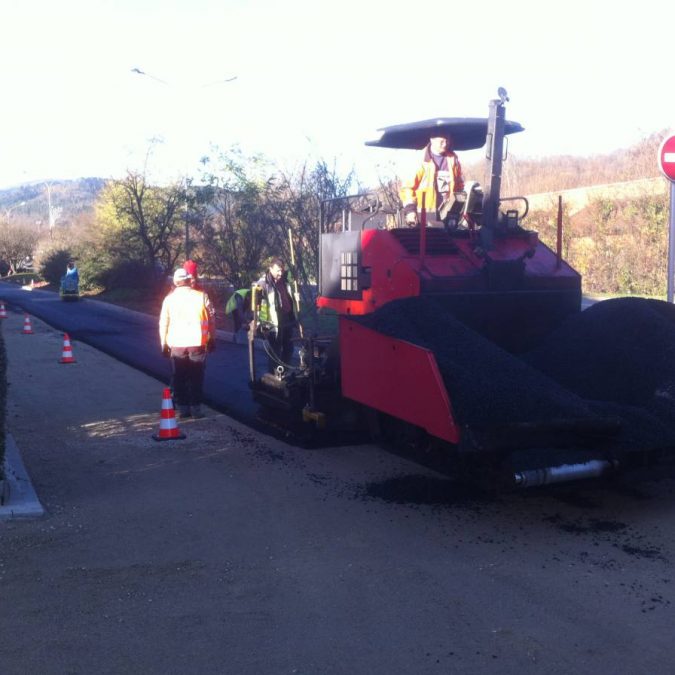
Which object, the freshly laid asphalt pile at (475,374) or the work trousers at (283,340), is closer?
the freshly laid asphalt pile at (475,374)

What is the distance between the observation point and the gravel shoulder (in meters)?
3.94

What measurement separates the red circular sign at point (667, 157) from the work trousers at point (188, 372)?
4952 millimetres

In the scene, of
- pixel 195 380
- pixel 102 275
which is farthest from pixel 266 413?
pixel 102 275

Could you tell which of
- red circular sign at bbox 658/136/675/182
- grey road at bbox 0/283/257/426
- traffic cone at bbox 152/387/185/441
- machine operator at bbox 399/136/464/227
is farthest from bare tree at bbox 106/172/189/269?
red circular sign at bbox 658/136/675/182

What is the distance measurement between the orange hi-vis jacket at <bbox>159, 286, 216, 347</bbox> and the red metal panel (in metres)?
2.67

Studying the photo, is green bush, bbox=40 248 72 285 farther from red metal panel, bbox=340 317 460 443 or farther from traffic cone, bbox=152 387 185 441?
red metal panel, bbox=340 317 460 443

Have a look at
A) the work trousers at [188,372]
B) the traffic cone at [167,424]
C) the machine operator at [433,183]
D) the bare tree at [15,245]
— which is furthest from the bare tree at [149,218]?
the bare tree at [15,245]

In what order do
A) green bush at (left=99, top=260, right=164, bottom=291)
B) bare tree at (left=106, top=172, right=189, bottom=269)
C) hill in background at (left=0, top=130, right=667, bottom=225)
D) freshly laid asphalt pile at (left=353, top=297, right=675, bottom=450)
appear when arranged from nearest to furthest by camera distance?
freshly laid asphalt pile at (left=353, top=297, right=675, bottom=450) → hill in background at (left=0, top=130, right=667, bottom=225) → bare tree at (left=106, top=172, right=189, bottom=269) → green bush at (left=99, top=260, right=164, bottom=291)

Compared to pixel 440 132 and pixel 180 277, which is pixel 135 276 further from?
pixel 440 132

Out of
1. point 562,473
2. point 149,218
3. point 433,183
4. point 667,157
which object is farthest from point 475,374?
point 149,218

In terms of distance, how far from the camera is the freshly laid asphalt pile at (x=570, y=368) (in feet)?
17.8

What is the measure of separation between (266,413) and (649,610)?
514 cm

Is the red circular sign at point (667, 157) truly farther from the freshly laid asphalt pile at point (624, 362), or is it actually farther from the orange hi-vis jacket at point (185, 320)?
the orange hi-vis jacket at point (185, 320)

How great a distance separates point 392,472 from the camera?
23.1ft
